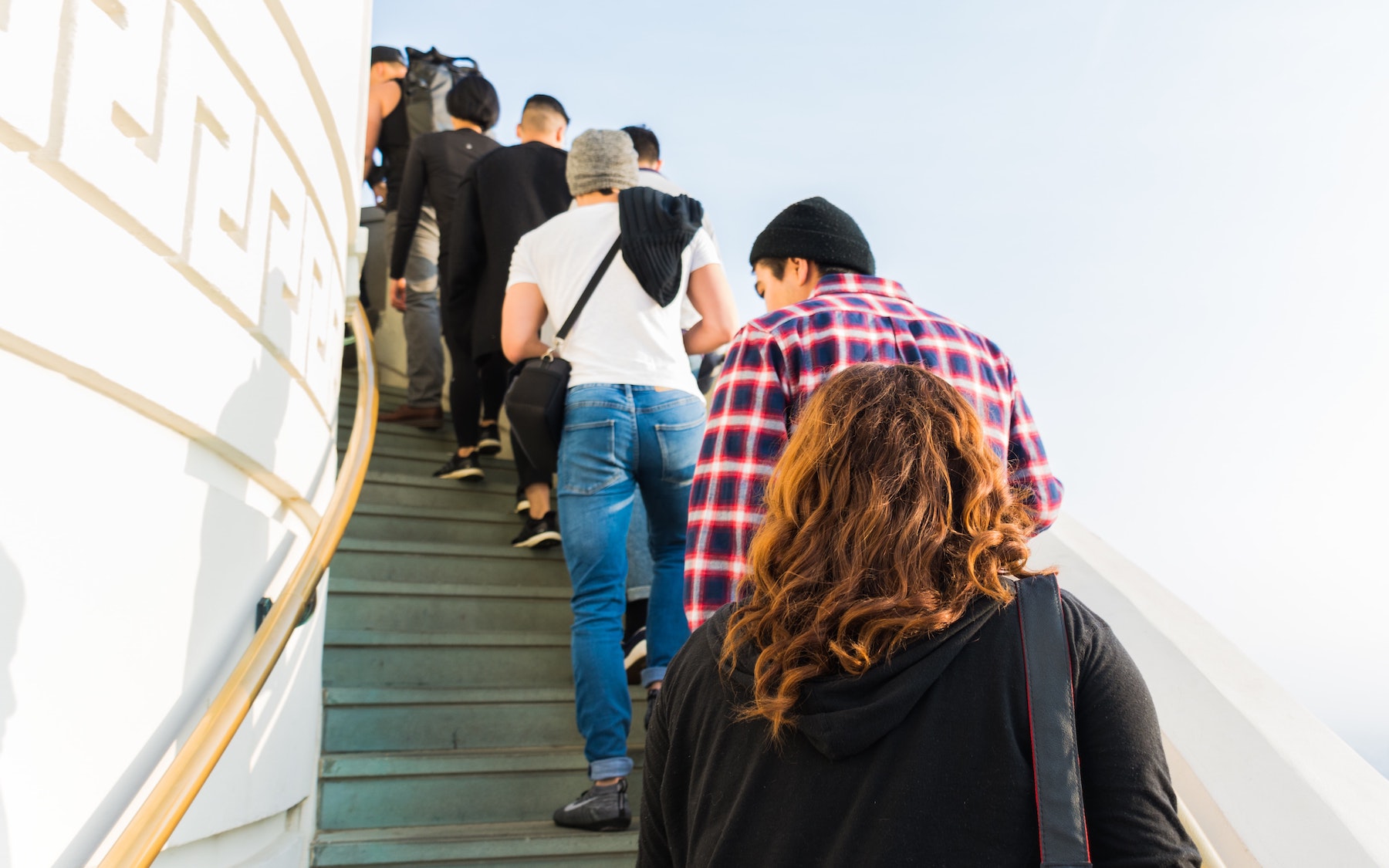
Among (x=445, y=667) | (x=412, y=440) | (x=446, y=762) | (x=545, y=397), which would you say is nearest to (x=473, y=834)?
(x=446, y=762)

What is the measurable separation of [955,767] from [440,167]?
13.3ft

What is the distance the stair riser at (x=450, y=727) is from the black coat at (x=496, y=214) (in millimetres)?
1420

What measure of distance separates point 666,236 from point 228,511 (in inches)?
55.8

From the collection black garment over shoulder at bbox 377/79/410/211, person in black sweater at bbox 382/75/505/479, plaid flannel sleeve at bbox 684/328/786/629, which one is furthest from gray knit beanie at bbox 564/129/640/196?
black garment over shoulder at bbox 377/79/410/211

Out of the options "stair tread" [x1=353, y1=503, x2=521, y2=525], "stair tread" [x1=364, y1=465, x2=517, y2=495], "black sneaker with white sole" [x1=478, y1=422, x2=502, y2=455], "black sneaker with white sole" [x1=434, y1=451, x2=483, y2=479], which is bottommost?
"stair tread" [x1=353, y1=503, x2=521, y2=525]

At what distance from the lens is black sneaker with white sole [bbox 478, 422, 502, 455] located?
4.74 metres

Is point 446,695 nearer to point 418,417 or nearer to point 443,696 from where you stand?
point 443,696

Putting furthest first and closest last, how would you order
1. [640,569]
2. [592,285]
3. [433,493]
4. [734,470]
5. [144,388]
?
[433,493] < [640,569] < [592,285] < [734,470] < [144,388]

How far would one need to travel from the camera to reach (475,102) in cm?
472

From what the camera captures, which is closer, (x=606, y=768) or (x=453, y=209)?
(x=606, y=768)

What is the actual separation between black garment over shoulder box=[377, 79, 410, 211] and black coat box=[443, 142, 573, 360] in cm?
185

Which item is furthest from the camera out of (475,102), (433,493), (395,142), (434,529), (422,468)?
(395,142)

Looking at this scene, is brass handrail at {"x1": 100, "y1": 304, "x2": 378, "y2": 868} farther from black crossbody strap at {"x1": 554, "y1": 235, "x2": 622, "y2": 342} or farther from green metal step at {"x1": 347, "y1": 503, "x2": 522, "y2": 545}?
green metal step at {"x1": 347, "y1": 503, "x2": 522, "y2": 545}

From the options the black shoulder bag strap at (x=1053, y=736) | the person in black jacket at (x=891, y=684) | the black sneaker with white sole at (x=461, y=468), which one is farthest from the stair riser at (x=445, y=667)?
the black shoulder bag strap at (x=1053, y=736)
